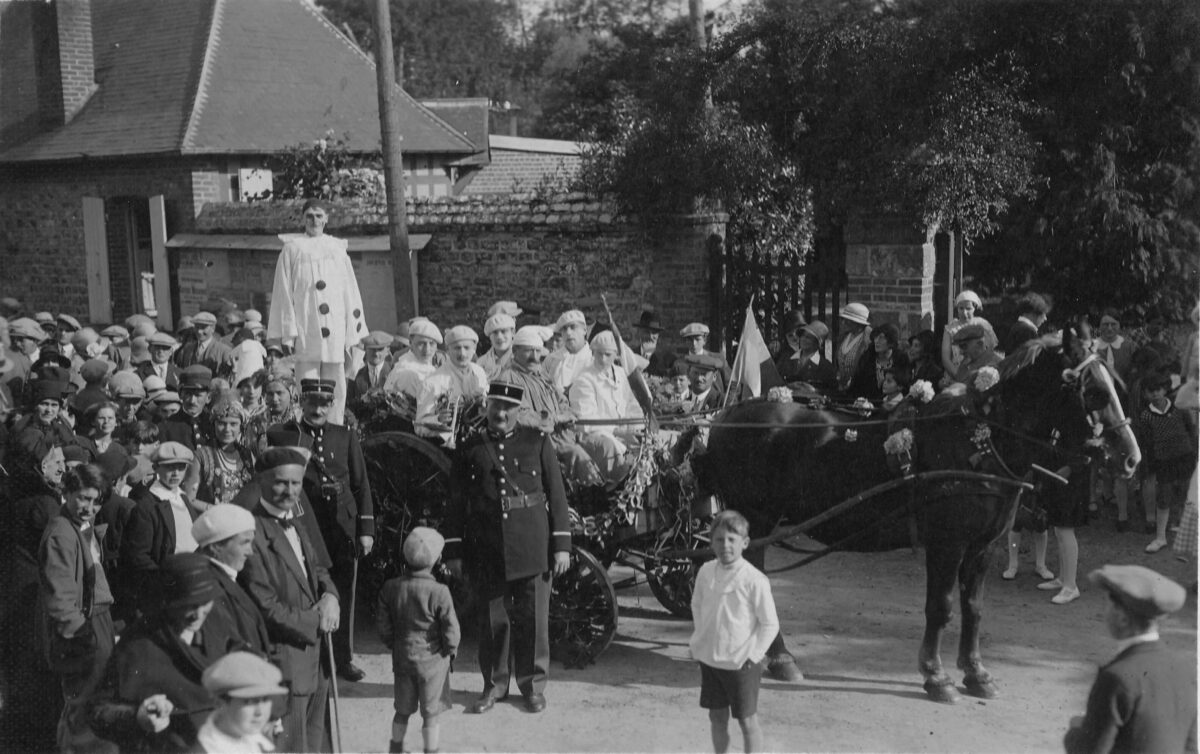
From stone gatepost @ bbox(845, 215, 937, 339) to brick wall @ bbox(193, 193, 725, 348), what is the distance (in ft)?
5.43

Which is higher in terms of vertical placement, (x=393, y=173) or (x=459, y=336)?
(x=393, y=173)

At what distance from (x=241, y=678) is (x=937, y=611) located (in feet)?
13.9

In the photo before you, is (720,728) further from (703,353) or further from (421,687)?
(703,353)

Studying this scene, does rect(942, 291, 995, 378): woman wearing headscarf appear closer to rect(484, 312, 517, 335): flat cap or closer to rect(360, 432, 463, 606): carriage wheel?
rect(484, 312, 517, 335): flat cap

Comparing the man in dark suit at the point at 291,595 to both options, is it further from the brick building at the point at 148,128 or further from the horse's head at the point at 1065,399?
the brick building at the point at 148,128

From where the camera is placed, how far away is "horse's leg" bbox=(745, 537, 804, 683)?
733 cm

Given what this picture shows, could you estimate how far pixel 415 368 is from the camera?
27.5 ft

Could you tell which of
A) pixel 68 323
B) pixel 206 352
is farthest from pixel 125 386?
pixel 68 323

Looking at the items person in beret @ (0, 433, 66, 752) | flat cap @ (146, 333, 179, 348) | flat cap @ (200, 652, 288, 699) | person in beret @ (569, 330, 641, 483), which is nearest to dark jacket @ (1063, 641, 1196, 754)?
flat cap @ (200, 652, 288, 699)

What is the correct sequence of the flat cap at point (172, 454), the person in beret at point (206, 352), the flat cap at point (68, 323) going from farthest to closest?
1. the flat cap at point (68, 323)
2. the person in beret at point (206, 352)
3. the flat cap at point (172, 454)

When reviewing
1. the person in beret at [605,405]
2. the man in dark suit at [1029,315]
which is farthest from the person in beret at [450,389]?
the man in dark suit at [1029,315]

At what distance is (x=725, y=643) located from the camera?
5824 mm

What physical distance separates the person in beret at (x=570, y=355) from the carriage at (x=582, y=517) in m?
0.81

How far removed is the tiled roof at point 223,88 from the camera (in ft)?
59.9
